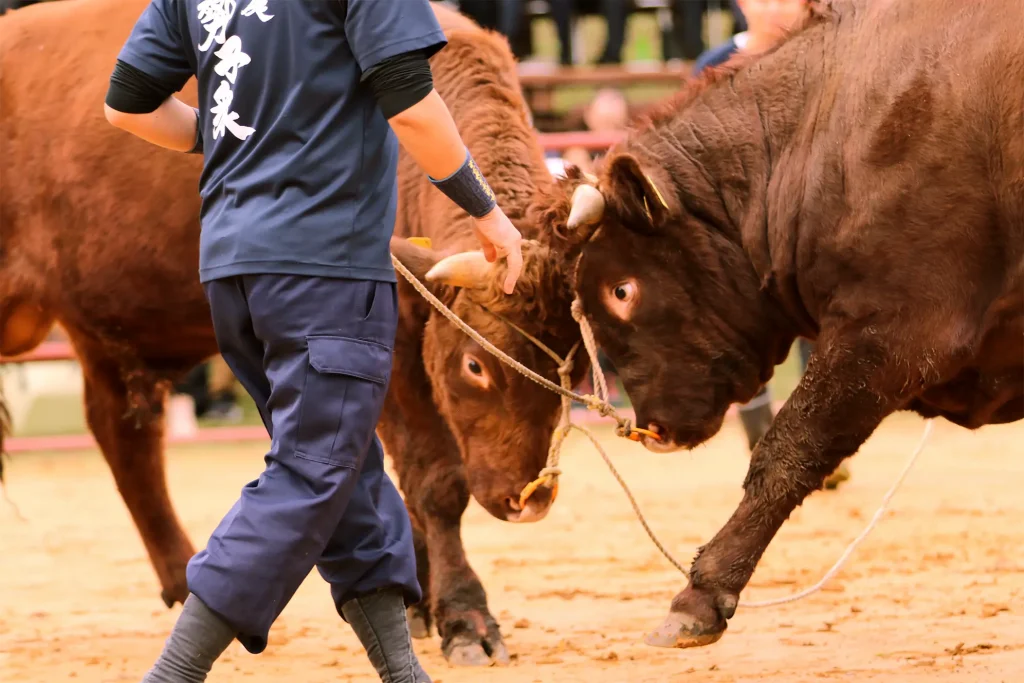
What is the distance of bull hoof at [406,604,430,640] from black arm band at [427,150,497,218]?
1.93 metres

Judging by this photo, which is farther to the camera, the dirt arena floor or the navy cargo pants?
the dirt arena floor

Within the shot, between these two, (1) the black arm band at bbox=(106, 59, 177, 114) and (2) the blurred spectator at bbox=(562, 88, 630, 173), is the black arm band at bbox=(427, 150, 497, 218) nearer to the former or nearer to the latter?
(1) the black arm band at bbox=(106, 59, 177, 114)

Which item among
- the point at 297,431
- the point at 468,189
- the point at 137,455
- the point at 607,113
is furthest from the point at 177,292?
the point at 607,113

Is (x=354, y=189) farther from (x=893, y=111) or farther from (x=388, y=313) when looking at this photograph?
(x=893, y=111)

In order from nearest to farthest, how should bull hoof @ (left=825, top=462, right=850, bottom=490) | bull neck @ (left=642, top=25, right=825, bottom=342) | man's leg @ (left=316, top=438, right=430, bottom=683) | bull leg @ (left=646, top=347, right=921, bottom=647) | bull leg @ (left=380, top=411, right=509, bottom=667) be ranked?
1. man's leg @ (left=316, top=438, right=430, bottom=683)
2. bull leg @ (left=646, top=347, right=921, bottom=647)
3. bull neck @ (left=642, top=25, right=825, bottom=342)
4. bull leg @ (left=380, top=411, right=509, bottom=667)
5. bull hoof @ (left=825, top=462, right=850, bottom=490)

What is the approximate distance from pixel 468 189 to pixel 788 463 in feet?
4.06

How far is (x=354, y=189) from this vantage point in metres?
2.80

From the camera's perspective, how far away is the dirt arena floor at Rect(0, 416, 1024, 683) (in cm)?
373

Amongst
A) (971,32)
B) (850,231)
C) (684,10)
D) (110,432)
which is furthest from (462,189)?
(684,10)

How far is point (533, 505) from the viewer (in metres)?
3.90

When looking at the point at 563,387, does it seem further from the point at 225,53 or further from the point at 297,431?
the point at 225,53

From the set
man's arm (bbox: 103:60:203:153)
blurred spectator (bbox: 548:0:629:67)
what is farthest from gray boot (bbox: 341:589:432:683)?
blurred spectator (bbox: 548:0:629:67)

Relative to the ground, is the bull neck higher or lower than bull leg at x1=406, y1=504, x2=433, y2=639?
higher

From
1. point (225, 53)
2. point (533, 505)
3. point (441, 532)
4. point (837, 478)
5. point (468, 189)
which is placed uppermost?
point (225, 53)
